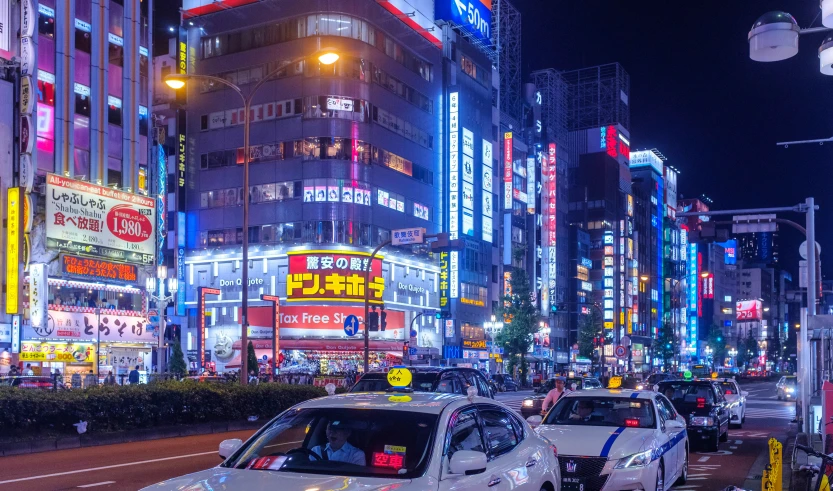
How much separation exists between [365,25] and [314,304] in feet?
66.6

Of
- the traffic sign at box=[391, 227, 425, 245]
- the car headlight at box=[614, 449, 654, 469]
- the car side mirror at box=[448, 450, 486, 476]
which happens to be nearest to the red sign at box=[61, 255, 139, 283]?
the traffic sign at box=[391, 227, 425, 245]

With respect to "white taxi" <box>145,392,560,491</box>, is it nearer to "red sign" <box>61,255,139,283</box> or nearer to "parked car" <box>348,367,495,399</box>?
"parked car" <box>348,367,495,399</box>

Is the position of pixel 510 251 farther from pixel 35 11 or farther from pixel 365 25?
pixel 35 11

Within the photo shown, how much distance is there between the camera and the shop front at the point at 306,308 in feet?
202

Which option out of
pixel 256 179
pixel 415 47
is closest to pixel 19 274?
pixel 256 179

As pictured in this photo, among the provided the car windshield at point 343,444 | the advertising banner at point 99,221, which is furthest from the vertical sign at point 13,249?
the car windshield at point 343,444

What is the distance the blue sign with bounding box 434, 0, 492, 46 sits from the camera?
75.4m

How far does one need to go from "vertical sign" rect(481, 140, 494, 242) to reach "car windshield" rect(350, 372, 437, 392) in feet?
192

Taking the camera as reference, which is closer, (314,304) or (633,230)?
(314,304)

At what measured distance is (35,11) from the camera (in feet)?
127

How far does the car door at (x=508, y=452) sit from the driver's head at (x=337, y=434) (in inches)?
50.9

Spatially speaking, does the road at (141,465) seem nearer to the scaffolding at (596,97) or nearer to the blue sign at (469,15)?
the blue sign at (469,15)

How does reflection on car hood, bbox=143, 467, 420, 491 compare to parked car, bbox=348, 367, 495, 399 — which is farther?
parked car, bbox=348, 367, 495, 399

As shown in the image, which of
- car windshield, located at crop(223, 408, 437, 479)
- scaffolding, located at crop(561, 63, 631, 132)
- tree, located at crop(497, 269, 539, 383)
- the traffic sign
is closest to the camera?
car windshield, located at crop(223, 408, 437, 479)
